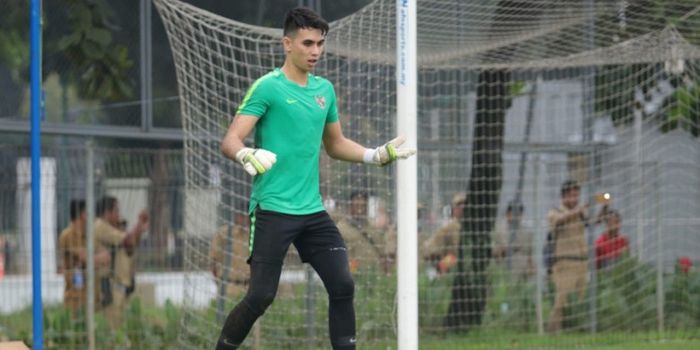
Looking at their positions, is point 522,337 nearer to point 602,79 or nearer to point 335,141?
point 602,79

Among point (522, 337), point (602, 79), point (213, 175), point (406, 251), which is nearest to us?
point (406, 251)

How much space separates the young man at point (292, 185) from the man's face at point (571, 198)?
22.9ft

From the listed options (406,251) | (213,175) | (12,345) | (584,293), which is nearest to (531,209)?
(584,293)

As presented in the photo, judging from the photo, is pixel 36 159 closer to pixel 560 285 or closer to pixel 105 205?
pixel 105 205

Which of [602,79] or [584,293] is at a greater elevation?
[602,79]

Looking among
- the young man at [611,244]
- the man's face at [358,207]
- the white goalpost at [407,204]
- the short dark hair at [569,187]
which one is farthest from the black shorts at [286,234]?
the young man at [611,244]

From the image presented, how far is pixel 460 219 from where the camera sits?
1341cm

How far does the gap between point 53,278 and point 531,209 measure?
5133 millimetres

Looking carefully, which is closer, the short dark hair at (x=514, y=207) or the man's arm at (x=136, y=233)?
the man's arm at (x=136, y=233)

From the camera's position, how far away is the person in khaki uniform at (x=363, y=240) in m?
11.5

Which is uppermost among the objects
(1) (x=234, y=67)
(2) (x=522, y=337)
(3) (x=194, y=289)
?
(1) (x=234, y=67)

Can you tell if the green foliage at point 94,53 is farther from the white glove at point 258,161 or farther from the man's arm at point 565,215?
the white glove at point 258,161

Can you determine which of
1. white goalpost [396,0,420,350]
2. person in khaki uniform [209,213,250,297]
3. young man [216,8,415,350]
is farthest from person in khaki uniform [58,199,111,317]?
young man [216,8,415,350]

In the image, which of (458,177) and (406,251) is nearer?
(406,251)
